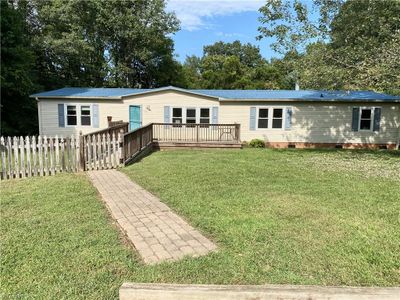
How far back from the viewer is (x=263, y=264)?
3455 mm

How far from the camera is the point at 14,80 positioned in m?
17.7

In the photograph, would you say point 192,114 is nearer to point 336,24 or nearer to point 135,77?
point 336,24

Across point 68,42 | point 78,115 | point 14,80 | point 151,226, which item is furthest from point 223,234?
point 68,42

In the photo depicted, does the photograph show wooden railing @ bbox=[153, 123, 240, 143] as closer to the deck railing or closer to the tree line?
the deck railing

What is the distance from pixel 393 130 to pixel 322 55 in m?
7.03

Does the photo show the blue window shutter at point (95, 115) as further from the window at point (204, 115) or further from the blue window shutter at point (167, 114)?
the window at point (204, 115)

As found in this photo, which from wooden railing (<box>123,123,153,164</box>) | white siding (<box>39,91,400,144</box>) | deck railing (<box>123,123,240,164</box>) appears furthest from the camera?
white siding (<box>39,91,400,144</box>)

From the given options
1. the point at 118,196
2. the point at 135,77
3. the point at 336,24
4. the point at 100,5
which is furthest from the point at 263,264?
the point at 135,77

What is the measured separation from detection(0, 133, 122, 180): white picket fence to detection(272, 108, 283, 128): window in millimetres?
10332

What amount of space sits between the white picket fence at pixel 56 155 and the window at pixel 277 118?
407 inches

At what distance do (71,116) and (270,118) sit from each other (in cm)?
1144

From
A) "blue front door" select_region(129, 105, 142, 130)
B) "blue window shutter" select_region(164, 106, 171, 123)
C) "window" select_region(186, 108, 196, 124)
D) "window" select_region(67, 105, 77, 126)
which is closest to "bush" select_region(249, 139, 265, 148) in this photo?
"window" select_region(186, 108, 196, 124)

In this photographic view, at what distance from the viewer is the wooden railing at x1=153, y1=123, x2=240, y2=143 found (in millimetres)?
16156

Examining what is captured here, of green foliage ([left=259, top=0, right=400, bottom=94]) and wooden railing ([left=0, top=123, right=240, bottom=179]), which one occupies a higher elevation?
green foliage ([left=259, top=0, right=400, bottom=94])
